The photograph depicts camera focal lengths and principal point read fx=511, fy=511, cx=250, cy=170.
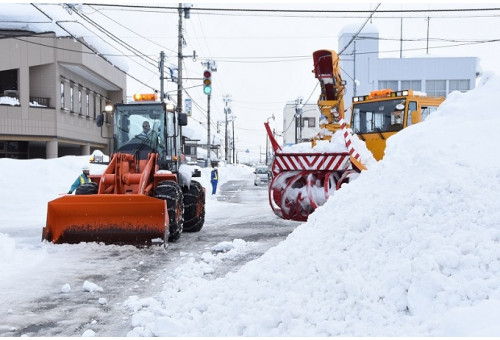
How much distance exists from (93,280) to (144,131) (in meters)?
4.96

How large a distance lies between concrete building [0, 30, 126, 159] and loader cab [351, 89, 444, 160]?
687 inches

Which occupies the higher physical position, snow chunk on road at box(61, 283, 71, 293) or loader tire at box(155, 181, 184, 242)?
loader tire at box(155, 181, 184, 242)

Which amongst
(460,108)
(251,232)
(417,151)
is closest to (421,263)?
(417,151)

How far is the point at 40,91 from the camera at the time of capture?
91.5 feet

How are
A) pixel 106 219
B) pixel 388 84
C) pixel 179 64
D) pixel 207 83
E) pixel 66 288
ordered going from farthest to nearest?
1. pixel 388 84
2. pixel 179 64
3. pixel 207 83
4. pixel 106 219
5. pixel 66 288

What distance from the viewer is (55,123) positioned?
90.6ft

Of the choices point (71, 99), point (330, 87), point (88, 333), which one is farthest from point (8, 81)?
point (88, 333)

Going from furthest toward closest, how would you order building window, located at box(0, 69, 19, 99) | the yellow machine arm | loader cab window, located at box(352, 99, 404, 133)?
building window, located at box(0, 69, 19, 99) → the yellow machine arm → loader cab window, located at box(352, 99, 404, 133)

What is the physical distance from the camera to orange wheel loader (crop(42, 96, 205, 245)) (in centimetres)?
903

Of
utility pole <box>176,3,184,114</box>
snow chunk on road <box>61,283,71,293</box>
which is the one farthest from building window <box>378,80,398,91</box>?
snow chunk on road <box>61,283,71,293</box>

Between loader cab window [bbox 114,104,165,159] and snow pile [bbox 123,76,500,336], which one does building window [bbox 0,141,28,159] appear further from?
snow pile [bbox 123,76,500,336]

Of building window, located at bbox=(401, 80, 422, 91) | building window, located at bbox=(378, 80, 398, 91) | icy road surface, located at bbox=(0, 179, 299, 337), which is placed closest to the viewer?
icy road surface, located at bbox=(0, 179, 299, 337)

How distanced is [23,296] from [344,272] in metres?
3.85

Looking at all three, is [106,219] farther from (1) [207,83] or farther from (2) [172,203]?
(1) [207,83]
